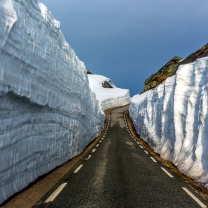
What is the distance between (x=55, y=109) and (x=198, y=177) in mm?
6101

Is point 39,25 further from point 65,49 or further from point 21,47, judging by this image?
point 65,49

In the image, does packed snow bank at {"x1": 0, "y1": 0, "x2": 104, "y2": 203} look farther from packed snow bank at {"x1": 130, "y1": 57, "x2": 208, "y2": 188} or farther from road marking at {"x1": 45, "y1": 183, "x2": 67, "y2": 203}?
packed snow bank at {"x1": 130, "y1": 57, "x2": 208, "y2": 188}

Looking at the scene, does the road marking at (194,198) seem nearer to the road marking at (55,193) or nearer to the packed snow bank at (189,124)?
the packed snow bank at (189,124)

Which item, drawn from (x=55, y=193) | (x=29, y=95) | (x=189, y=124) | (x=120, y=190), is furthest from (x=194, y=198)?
(x=29, y=95)

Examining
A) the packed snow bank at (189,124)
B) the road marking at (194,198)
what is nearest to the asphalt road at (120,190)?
the road marking at (194,198)

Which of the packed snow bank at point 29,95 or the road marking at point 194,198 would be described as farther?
the road marking at point 194,198

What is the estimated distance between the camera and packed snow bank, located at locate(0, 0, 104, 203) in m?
4.37

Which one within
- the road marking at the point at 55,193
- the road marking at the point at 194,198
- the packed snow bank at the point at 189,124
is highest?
the packed snow bank at the point at 189,124

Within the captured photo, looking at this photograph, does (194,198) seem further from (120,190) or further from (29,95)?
(29,95)

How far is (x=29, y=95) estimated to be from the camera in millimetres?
5418

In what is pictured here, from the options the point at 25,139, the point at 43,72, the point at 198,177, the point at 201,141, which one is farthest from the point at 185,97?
the point at 25,139

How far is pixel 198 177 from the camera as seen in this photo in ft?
21.3

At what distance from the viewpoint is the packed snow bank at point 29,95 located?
4.37 m

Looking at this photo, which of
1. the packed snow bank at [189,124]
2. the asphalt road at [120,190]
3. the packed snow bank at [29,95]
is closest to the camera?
the packed snow bank at [29,95]
